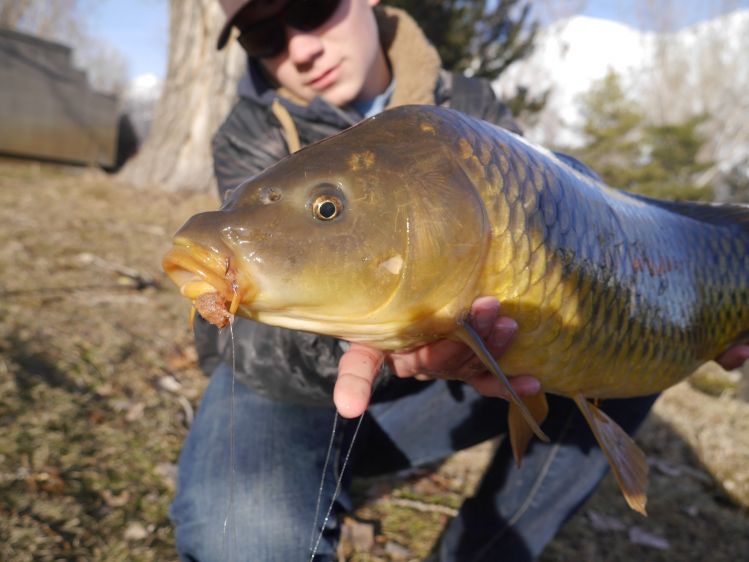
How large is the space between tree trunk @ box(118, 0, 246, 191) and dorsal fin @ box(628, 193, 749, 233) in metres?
4.40

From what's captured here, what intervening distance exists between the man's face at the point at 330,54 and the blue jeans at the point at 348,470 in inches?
35.6

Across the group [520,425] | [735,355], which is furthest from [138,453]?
[735,355]

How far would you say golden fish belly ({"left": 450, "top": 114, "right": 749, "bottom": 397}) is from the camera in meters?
0.97

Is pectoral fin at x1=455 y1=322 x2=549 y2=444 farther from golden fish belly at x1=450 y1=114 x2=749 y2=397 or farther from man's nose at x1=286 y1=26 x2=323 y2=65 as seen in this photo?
man's nose at x1=286 y1=26 x2=323 y2=65

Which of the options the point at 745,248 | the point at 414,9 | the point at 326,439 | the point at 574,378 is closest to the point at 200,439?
the point at 326,439

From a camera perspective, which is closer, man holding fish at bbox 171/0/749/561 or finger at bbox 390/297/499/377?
finger at bbox 390/297/499/377

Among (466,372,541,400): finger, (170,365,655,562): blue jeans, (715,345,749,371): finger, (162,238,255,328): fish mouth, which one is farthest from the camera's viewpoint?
(715,345,749,371): finger

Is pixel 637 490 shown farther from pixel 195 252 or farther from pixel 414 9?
pixel 414 9

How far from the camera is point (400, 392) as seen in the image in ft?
5.61

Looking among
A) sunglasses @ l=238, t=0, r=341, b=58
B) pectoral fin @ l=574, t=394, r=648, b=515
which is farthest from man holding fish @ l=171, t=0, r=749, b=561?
pectoral fin @ l=574, t=394, r=648, b=515

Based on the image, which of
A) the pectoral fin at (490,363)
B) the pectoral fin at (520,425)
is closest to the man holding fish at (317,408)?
the pectoral fin at (520,425)

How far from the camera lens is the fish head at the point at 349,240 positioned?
31.6 inches

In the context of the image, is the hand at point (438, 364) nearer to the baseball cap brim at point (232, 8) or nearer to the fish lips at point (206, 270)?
the fish lips at point (206, 270)

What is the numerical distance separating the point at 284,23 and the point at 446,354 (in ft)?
3.92
